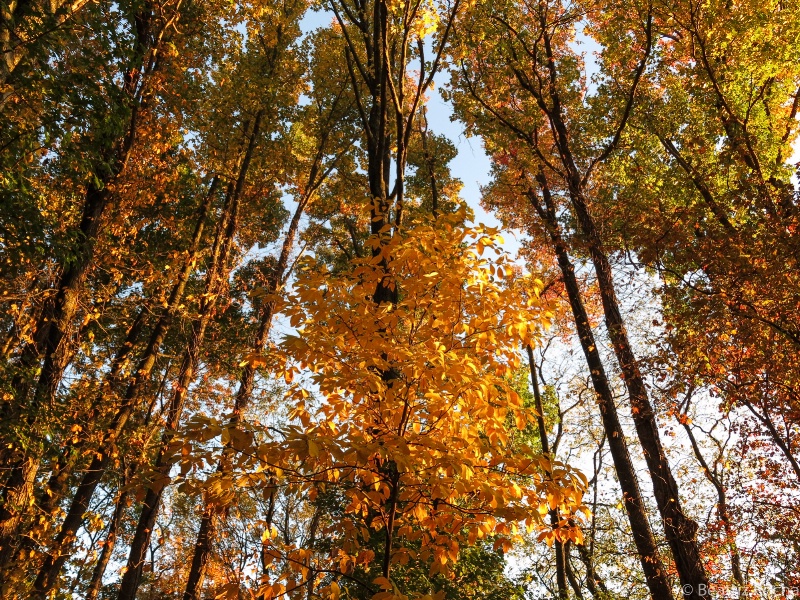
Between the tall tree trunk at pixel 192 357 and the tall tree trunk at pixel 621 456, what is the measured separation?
17.3 feet

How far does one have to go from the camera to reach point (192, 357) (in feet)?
24.8

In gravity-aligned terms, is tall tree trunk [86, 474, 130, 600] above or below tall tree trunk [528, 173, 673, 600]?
below

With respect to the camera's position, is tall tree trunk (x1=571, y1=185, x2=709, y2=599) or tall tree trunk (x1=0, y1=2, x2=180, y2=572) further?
tall tree trunk (x1=571, y1=185, x2=709, y2=599)

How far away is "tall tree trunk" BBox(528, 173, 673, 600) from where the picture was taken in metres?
5.88

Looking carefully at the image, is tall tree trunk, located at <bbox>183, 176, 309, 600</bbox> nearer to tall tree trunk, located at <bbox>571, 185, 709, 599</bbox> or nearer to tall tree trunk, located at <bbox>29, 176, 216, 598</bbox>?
tall tree trunk, located at <bbox>29, 176, 216, 598</bbox>

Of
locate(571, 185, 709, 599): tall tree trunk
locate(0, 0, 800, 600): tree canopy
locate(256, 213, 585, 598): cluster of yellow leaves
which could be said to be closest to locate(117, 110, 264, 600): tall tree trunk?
locate(0, 0, 800, 600): tree canopy

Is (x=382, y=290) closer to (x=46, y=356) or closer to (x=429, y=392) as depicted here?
(x=429, y=392)

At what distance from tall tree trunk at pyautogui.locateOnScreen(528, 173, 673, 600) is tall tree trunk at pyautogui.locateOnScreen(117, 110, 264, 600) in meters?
5.29

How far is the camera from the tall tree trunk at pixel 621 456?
A: 19.3 ft

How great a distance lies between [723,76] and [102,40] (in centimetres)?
898

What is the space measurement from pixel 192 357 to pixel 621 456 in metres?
6.21

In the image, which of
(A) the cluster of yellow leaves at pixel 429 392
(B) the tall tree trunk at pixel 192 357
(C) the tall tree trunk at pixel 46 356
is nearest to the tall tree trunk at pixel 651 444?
(A) the cluster of yellow leaves at pixel 429 392

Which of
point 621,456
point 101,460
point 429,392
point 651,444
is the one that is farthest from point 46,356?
point 651,444

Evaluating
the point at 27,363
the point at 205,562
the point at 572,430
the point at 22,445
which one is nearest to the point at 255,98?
the point at 27,363
